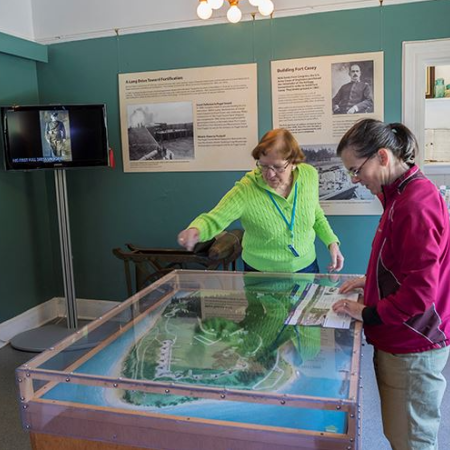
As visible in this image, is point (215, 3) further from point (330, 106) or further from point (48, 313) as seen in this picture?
point (48, 313)

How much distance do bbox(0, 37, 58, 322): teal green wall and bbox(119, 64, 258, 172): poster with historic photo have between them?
783mm

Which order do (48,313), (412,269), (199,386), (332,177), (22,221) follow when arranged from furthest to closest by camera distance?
(48,313)
(22,221)
(332,177)
(412,269)
(199,386)

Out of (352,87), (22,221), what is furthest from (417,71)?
(22,221)

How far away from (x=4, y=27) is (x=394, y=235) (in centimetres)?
358

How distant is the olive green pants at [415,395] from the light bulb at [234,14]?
103 inches

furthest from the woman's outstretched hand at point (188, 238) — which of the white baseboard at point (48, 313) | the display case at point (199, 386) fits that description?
the white baseboard at point (48, 313)

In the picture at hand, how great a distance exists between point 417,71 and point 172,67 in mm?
1740

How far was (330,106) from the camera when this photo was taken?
11.5ft

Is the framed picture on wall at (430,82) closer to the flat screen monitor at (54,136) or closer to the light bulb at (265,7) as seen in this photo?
the light bulb at (265,7)

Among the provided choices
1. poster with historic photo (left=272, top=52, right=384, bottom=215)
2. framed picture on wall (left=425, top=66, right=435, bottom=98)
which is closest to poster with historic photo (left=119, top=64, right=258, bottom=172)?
poster with historic photo (left=272, top=52, right=384, bottom=215)

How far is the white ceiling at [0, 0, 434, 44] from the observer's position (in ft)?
11.7

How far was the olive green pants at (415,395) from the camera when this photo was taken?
1404 mm

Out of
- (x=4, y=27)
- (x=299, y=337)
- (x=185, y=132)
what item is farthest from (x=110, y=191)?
(x=299, y=337)

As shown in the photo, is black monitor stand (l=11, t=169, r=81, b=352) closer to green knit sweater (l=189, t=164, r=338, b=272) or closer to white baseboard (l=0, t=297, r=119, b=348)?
white baseboard (l=0, t=297, r=119, b=348)
